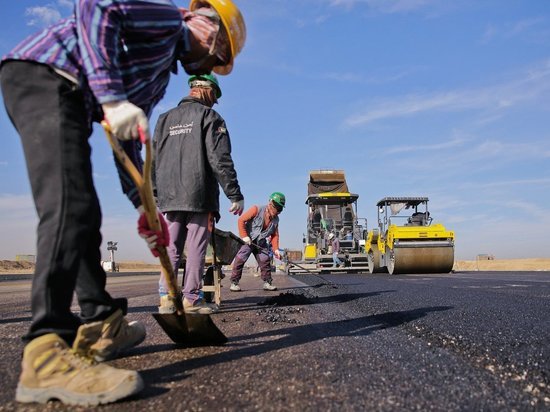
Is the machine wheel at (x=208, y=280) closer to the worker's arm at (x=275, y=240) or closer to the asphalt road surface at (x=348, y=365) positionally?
the asphalt road surface at (x=348, y=365)

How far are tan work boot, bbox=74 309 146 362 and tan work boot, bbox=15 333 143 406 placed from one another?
0.09 metres

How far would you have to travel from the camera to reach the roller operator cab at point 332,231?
1677 cm

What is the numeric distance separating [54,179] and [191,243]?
73.4 inches

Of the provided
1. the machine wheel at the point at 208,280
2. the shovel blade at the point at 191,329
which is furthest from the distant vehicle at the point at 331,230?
the shovel blade at the point at 191,329

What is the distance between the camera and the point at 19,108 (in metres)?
1.67

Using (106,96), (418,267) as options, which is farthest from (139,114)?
(418,267)

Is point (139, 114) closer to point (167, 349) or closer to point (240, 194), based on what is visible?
point (167, 349)

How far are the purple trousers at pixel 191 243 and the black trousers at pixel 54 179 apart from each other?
167 centimetres

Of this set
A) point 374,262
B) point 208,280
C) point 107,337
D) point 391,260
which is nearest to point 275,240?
point 208,280

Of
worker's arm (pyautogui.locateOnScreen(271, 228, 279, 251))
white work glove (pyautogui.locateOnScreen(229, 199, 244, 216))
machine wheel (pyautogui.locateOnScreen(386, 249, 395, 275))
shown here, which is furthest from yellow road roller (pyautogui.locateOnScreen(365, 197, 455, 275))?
white work glove (pyautogui.locateOnScreen(229, 199, 244, 216))

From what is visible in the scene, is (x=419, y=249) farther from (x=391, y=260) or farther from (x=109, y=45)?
(x=109, y=45)

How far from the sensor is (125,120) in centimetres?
158

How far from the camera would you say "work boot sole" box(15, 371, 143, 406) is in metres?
1.45

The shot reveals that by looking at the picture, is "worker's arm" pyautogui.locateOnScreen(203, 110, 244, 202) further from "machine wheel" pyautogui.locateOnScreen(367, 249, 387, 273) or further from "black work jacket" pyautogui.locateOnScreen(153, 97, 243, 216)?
"machine wheel" pyautogui.locateOnScreen(367, 249, 387, 273)
